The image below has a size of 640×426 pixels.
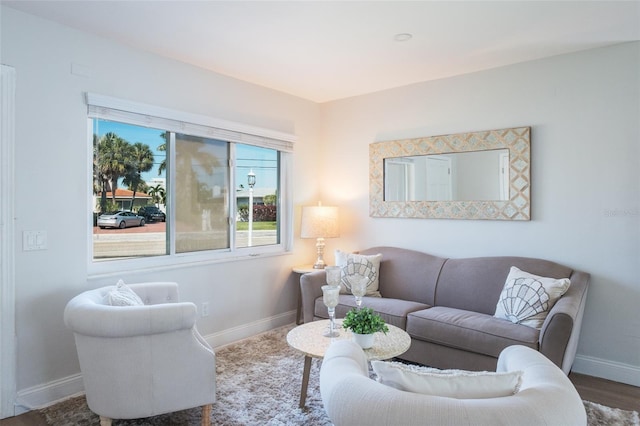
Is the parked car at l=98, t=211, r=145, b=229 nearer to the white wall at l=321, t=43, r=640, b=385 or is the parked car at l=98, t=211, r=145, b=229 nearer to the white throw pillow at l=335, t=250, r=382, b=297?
the white throw pillow at l=335, t=250, r=382, b=297

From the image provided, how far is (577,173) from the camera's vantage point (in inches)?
128

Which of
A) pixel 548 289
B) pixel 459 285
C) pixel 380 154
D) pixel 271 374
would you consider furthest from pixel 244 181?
pixel 548 289

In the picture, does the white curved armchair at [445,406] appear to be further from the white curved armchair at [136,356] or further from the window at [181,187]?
the window at [181,187]

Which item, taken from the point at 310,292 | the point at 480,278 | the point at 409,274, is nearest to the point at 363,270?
the point at 409,274

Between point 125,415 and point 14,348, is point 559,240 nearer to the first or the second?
point 125,415

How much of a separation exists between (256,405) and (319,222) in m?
2.14

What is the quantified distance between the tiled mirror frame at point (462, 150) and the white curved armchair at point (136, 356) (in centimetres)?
260

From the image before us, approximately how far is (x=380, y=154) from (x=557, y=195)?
5.63 ft

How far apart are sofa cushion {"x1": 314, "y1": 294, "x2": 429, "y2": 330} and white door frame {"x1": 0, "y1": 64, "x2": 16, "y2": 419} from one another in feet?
7.35

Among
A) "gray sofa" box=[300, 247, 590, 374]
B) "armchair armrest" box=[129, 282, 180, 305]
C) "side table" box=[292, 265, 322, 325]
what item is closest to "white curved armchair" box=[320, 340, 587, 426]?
"gray sofa" box=[300, 247, 590, 374]

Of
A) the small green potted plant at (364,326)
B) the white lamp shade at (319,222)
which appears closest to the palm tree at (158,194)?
the white lamp shade at (319,222)

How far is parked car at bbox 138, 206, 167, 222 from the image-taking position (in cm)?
333

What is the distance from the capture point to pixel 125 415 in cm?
212

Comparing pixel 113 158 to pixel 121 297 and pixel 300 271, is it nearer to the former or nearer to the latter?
pixel 121 297
